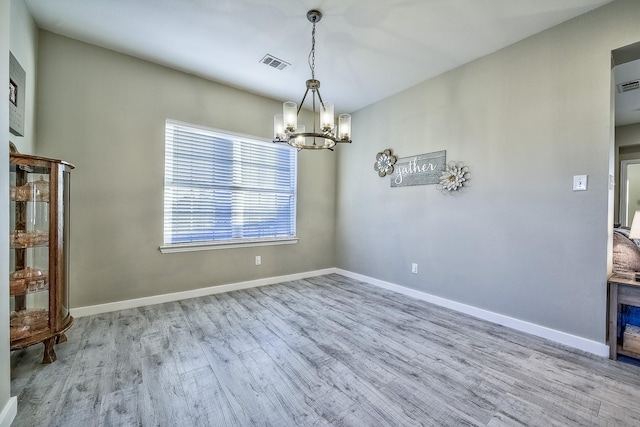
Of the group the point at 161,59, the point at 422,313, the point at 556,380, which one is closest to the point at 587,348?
the point at 556,380

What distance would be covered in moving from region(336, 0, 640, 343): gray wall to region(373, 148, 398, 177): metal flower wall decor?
119 mm

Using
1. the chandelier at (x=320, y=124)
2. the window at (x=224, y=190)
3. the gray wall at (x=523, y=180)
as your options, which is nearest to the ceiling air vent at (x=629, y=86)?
the gray wall at (x=523, y=180)

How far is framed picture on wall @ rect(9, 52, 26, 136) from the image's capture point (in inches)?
76.2

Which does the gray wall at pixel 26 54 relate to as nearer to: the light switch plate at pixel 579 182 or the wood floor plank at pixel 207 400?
the wood floor plank at pixel 207 400

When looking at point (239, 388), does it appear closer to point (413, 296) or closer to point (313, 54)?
point (413, 296)

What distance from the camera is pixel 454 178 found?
10.1 feet

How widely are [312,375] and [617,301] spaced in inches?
96.2

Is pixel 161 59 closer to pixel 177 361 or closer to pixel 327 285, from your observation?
pixel 177 361

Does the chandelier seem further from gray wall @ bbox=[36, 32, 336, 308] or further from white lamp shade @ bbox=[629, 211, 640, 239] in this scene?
white lamp shade @ bbox=[629, 211, 640, 239]

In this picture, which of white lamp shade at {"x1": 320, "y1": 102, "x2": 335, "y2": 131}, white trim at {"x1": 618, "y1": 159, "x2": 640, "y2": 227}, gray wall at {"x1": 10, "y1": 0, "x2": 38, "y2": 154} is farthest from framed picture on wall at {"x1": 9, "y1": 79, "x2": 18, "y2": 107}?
white trim at {"x1": 618, "y1": 159, "x2": 640, "y2": 227}

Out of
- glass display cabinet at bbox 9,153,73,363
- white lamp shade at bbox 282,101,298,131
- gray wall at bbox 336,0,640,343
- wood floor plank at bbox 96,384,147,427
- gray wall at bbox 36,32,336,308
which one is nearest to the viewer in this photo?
wood floor plank at bbox 96,384,147,427

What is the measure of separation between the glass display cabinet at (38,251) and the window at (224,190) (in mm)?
1184

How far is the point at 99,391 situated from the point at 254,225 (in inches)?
99.4

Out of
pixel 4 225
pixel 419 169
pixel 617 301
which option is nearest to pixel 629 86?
pixel 419 169
